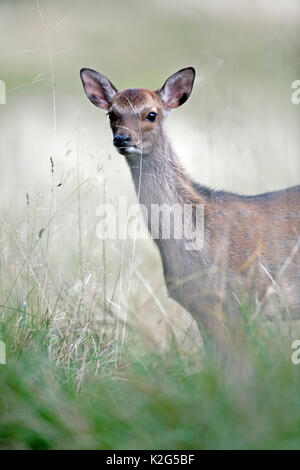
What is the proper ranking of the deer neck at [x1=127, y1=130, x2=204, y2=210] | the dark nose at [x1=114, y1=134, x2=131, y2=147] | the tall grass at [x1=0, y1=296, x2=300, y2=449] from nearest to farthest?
the tall grass at [x1=0, y1=296, x2=300, y2=449] → the dark nose at [x1=114, y1=134, x2=131, y2=147] → the deer neck at [x1=127, y1=130, x2=204, y2=210]

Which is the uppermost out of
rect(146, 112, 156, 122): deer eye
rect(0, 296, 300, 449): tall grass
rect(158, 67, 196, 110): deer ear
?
rect(158, 67, 196, 110): deer ear

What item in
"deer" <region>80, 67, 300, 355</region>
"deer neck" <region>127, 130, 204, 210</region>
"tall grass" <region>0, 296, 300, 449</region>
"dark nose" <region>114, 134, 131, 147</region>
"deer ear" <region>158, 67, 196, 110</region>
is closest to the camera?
"tall grass" <region>0, 296, 300, 449</region>

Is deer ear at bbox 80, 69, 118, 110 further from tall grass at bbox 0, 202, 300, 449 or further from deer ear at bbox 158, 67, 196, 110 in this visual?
tall grass at bbox 0, 202, 300, 449

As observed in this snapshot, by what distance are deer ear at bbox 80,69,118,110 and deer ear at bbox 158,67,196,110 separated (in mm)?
376

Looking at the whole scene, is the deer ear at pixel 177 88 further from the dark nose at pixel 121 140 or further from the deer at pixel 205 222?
the dark nose at pixel 121 140

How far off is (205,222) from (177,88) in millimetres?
1090

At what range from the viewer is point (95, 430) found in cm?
315

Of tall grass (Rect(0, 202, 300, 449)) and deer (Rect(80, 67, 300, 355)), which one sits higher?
deer (Rect(80, 67, 300, 355))

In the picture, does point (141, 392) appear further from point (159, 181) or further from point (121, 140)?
point (159, 181)

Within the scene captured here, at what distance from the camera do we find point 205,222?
513cm

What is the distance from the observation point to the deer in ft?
15.9

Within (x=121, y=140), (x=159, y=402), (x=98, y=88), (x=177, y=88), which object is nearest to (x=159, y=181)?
(x=121, y=140)

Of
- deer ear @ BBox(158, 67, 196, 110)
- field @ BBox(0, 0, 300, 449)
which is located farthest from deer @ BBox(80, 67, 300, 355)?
field @ BBox(0, 0, 300, 449)

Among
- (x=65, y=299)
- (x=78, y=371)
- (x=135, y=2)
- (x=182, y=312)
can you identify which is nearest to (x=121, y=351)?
(x=78, y=371)
